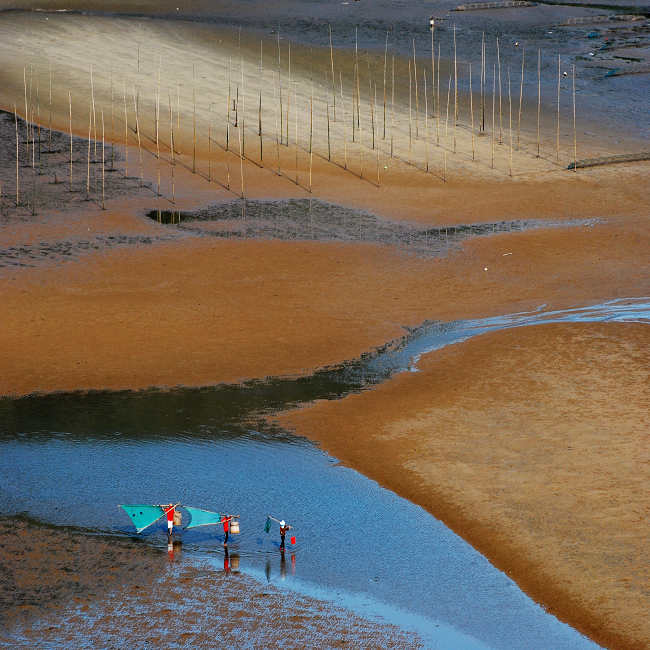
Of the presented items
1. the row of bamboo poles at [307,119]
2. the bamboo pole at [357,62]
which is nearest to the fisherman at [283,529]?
the row of bamboo poles at [307,119]

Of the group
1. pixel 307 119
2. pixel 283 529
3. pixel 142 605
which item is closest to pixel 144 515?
pixel 142 605

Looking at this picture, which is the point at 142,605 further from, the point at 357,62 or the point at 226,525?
the point at 357,62

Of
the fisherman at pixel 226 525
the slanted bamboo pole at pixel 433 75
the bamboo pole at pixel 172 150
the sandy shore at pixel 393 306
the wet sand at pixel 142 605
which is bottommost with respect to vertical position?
the wet sand at pixel 142 605

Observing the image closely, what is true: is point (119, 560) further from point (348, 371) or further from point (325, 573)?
point (348, 371)

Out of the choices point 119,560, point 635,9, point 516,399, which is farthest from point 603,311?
point 635,9

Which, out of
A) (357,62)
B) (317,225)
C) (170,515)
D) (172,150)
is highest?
(357,62)

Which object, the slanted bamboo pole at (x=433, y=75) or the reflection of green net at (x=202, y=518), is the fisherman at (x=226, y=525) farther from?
the slanted bamboo pole at (x=433, y=75)
